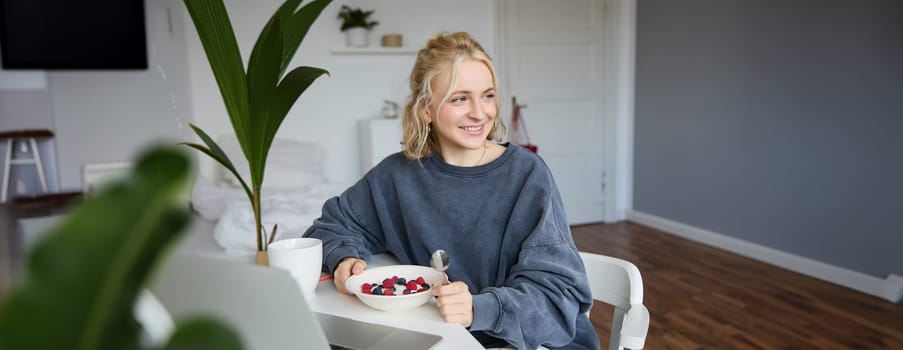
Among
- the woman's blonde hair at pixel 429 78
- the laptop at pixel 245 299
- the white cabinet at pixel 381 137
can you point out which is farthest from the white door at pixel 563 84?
the laptop at pixel 245 299

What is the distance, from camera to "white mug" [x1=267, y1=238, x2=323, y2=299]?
1.06 m

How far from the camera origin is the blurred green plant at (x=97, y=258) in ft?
0.54

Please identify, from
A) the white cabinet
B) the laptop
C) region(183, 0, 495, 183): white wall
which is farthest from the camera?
the white cabinet

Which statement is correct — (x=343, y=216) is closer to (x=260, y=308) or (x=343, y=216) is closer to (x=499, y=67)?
(x=260, y=308)

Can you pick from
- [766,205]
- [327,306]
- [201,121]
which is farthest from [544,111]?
[327,306]

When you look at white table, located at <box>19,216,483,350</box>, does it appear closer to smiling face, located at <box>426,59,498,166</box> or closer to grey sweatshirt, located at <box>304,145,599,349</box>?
grey sweatshirt, located at <box>304,145,599,349</box>

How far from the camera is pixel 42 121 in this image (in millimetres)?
5254

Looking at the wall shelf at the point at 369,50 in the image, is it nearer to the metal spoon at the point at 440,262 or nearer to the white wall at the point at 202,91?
the white wall at the point at 202,91

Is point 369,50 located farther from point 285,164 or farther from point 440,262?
point 440,262

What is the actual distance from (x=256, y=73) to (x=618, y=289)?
0.81 metres

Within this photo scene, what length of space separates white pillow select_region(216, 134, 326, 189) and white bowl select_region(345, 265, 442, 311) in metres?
2.23

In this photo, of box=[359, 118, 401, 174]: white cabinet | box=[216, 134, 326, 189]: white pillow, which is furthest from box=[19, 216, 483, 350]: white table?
box=[359, 118, 401, 174]: white cabinet

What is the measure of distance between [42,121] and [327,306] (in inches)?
210

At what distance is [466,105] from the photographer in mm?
1273
